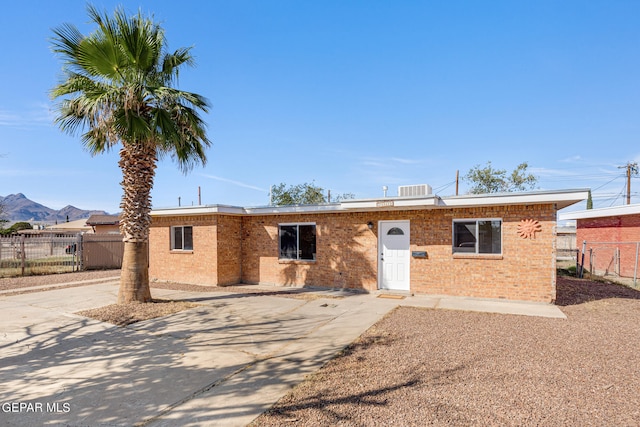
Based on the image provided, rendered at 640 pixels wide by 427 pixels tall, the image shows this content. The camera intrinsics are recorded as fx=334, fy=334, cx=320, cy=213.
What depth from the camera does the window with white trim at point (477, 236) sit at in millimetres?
9398

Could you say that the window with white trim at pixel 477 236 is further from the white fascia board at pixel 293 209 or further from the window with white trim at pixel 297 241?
the window with white trim at pixel 297 241

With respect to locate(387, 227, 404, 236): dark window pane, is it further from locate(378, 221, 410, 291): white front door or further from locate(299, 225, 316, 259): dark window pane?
locate(299, 225, 316, 259): dark window pane

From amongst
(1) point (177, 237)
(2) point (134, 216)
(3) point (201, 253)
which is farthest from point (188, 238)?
(2) point (134, 216)

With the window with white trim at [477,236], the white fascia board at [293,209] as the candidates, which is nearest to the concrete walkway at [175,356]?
the window with white trim at [477,236]

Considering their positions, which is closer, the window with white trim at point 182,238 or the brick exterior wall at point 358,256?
the brick exterior wall at point 358,256

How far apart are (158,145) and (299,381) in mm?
7173

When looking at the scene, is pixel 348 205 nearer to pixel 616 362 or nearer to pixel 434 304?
pixel 434 304

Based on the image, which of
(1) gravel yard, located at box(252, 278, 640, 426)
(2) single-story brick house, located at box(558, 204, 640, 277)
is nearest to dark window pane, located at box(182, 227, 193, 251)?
(1) gravel yard, located at box(252, 278, 640, 426)

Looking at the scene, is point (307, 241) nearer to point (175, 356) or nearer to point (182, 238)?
point (182, 238)

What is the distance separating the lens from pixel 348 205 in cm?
1029

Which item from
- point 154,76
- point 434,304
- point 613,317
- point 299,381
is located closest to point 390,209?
point 434,304

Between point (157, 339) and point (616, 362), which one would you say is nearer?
point (616, 362)

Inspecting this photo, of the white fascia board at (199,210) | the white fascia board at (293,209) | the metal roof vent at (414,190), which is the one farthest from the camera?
the white fascia board at (199,210)

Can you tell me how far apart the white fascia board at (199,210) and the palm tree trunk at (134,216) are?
3.06 meters
